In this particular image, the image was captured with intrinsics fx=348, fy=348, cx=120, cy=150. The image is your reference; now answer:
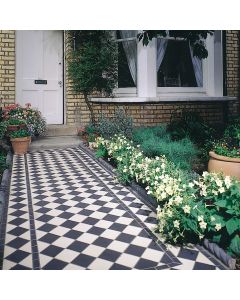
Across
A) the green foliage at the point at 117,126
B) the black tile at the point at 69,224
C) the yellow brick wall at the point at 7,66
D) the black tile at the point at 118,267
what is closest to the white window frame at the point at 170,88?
the green foliage at the point at 117,126

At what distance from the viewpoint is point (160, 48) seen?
8570mm

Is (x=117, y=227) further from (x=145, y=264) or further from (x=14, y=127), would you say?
(x=14, y=127)

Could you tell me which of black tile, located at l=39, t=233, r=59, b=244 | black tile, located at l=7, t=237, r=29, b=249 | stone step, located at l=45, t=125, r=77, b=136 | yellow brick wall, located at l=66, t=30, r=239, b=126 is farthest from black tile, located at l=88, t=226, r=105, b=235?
stone step, located at l=45, t=125, r=77, b=136

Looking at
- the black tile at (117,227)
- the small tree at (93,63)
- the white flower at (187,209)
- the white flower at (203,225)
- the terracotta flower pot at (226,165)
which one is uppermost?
the small tree at (93,63)

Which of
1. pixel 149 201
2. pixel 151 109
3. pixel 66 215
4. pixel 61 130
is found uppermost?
pixel 151 109

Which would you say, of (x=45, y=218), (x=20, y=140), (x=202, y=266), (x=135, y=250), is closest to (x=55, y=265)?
(x=135, y=250)

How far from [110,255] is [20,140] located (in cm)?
466

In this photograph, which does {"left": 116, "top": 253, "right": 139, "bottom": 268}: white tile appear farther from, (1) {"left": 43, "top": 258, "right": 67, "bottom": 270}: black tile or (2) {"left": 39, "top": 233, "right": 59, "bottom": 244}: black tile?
(2) {"left": 39, "top": 233, "right": 59, "bottom": 244}: black tile

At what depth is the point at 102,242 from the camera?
11.5 feet

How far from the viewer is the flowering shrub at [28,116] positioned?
25.2 feet

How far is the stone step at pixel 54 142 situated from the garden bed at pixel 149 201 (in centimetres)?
34

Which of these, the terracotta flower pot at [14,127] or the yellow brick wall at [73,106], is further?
the yellow brick wall at [73,106]

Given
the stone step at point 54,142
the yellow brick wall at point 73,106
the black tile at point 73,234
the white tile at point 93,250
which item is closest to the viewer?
the white tile at point 93,250

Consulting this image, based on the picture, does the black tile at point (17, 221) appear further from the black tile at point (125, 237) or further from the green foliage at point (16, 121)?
the green foliage at point (16, 121)
